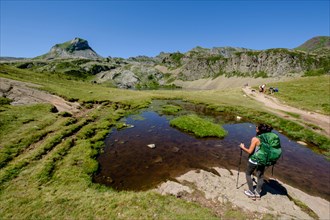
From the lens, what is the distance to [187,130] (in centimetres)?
3291

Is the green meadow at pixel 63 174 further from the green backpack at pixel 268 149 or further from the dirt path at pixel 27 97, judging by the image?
the dirt path at pixel 27 97

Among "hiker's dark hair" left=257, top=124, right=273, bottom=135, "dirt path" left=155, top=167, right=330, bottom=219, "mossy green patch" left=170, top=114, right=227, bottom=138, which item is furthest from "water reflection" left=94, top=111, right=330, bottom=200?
"hiker's dark hair" left=257, top=124, right=273, bottom=135

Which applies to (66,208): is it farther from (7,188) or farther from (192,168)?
(192,168)

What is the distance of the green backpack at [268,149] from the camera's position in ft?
40.1

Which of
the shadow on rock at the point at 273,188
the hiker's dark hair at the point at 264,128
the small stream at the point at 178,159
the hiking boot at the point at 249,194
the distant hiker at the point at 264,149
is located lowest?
the small stream at the point at 178,159

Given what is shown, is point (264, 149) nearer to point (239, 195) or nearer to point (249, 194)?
point (249, 194)

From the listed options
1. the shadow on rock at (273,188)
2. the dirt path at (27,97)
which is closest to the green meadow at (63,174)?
the shadow on rock at (273,188)

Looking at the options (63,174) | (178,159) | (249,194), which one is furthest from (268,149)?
(63,174)

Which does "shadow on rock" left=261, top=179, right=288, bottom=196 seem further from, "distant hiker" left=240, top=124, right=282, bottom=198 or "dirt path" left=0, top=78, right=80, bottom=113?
"dirt path" left=0, top=78, right=80, bottom=113

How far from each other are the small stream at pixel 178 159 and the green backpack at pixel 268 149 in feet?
23.4

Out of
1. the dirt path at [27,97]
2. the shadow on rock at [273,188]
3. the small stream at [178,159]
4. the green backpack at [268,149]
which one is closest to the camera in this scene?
the green backpack at [268,149]

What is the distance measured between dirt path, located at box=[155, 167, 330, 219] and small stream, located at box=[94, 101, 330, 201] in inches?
68.2

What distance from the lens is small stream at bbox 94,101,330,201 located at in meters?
17.7

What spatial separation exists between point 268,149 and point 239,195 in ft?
13.8
